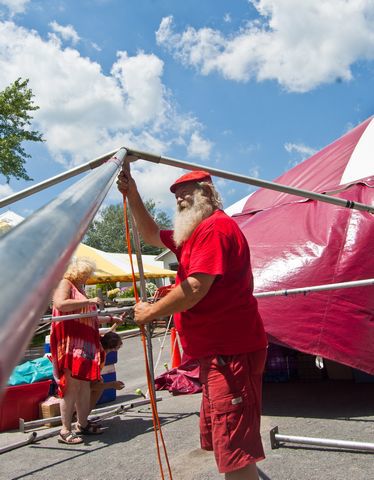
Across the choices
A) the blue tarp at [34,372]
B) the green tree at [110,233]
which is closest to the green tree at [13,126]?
the blue tarp at [34,372]

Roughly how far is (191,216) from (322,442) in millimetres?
2267

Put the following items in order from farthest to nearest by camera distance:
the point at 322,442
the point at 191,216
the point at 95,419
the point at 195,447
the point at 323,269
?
the point at 95,419 → the point at 323,269 → the point at 195,447 → the point at 322,442 → the point at 191,216

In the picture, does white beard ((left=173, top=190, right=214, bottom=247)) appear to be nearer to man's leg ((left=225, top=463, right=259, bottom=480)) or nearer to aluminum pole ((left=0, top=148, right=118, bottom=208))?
aluminum pole ((left=0, top=148, right=118, bottom=208))

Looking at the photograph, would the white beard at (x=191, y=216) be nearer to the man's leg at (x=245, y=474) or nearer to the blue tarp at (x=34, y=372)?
the man's leg at (x=245, y=474)

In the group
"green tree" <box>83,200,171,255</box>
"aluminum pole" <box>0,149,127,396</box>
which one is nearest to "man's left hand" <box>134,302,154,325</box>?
"aluminum pole" <box>0,149,127,396</box>

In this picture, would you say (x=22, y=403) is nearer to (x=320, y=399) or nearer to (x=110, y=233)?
(x=320, y=399)

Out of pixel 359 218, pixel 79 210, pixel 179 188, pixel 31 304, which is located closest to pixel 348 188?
pixel 359 218

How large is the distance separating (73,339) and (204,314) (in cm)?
261

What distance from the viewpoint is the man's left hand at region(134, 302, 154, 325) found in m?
2.58

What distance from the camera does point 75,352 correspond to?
480 centimetres

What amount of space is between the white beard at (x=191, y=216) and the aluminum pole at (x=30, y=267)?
6.45ft

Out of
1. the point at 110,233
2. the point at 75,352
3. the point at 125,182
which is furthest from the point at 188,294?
the point at 110,233

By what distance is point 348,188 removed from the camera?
19.2 ft

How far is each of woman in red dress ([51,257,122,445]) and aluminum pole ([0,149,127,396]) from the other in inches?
160
